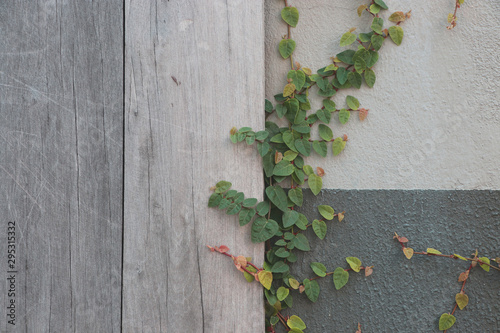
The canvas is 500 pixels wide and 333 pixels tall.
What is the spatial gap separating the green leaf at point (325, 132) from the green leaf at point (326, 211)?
0.77 ft

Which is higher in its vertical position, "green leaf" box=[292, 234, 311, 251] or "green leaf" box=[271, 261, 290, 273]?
"green leaf" box=[292, 234, 311, 251]

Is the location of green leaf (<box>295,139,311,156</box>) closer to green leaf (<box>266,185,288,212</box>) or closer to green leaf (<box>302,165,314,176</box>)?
green leaf (<box>302,165,314,176</box>)

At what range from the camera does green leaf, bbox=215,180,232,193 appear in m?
1.29

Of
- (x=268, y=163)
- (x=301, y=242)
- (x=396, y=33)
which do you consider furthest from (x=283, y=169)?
(x=396, y=33)

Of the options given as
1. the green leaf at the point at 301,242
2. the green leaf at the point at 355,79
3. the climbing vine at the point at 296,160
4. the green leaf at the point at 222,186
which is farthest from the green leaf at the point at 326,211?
the green leaf at the point at 355,79

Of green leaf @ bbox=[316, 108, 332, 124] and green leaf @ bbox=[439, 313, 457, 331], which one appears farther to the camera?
green leaf @ bbox=[316, 108, 332, 124]

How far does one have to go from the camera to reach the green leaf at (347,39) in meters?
1.30

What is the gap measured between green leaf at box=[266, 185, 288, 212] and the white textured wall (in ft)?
0.53

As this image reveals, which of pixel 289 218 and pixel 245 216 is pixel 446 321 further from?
pixel 245 216

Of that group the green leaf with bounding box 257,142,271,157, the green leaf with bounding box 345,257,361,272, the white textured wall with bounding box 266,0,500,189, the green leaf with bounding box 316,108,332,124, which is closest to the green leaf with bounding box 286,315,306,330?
the green leaf with bounding box 345,257,361,272

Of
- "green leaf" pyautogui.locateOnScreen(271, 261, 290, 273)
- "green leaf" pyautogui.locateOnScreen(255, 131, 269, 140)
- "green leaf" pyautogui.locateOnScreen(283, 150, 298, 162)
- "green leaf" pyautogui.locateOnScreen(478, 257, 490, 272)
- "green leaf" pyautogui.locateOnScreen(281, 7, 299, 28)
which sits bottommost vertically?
"green leaf" pyautogui.locateOnScreen(271, 261, 290, 273)

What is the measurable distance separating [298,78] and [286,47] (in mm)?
124

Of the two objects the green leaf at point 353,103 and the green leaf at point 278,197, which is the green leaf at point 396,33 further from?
the green leaf at point 278,197

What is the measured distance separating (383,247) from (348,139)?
1.26 ft
